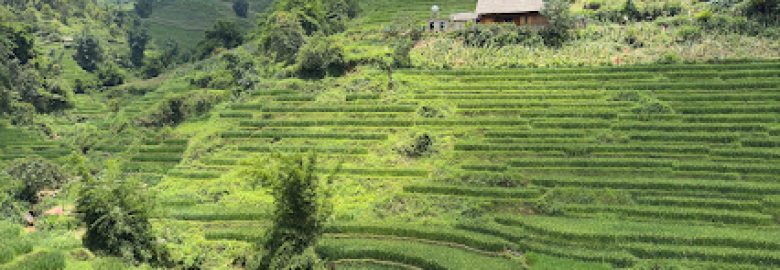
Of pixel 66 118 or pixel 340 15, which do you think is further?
pixel 340 15

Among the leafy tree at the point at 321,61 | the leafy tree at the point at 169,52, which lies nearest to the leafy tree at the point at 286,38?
the leafy tree at the point at 321,61

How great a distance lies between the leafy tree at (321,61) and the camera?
4914 cm

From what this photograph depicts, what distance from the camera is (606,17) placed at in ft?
169

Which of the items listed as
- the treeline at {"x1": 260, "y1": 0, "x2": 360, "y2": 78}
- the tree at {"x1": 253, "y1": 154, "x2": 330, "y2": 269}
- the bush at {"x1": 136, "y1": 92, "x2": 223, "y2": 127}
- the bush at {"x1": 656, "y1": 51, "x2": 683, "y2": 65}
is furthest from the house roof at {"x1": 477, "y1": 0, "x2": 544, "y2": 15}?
the tree at {"x1": 253, "y1": 154, "x2": 330, "y2": 269}

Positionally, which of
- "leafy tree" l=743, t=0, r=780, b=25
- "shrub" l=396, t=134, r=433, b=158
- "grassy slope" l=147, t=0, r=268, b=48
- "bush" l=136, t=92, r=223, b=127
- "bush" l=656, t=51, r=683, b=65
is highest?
"grassy slope" l=147, t=0, r=268, b=48

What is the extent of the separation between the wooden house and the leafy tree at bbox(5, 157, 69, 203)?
36444mm

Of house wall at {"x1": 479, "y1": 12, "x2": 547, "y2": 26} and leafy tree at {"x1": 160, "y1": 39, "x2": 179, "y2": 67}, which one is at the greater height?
house wall at {"x1": 479, "y1": 12, "x2": 547, "y2": 26}

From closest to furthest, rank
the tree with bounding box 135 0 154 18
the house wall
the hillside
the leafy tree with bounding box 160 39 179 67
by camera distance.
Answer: the hillside
the house wall
the leafy tree with bounding box 160 39 179 67
the tree with bounding box 135 0 154 18

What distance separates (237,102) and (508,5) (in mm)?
25255

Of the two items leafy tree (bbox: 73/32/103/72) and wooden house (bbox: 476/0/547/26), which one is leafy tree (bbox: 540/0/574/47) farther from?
leafy tree (bbox: 73/32/103/72)

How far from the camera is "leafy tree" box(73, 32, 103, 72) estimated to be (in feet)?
259

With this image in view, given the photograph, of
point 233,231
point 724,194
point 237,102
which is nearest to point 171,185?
point 233,231

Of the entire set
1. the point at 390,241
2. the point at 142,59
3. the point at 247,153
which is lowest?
the point at 390,241

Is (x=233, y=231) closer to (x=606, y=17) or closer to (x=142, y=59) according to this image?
(x=606, y=17)
